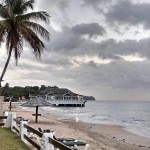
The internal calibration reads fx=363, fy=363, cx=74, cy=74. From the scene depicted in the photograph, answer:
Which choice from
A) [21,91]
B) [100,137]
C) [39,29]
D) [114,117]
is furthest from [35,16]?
[21,91]

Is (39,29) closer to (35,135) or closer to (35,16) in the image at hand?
(35,16)

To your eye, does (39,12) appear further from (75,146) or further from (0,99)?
(75,146)

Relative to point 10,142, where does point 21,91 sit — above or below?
above

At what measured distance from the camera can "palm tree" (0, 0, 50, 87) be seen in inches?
909

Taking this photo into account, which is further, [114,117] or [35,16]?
[114,117]

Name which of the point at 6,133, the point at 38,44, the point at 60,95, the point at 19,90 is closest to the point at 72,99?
the point at 60,95

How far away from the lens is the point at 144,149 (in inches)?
898

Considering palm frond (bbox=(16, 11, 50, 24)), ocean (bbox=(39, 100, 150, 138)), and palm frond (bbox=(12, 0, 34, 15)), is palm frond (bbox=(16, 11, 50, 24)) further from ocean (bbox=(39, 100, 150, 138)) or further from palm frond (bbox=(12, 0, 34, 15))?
ocean (bbox=(39, 100, 150, 138))

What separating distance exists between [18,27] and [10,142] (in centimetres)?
1109

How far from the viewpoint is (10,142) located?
539 inches

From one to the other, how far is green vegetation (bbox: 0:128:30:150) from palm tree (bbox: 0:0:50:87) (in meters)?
8.16

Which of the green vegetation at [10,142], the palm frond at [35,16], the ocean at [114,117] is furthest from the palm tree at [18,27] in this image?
the ocean at [114,117]

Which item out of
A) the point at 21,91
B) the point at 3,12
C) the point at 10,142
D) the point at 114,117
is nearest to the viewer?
the point at 10,142

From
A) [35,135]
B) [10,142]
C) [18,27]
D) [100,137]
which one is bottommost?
[100,137]
